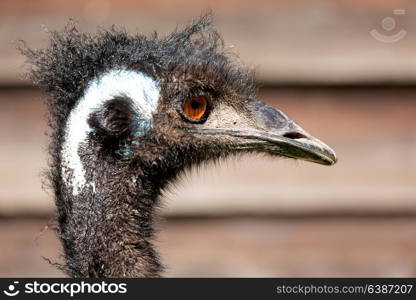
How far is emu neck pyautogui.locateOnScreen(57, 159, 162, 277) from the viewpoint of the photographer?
2.50 m

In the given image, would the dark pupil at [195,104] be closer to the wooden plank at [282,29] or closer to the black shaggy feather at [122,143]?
the black shaggy feather at [122,143]

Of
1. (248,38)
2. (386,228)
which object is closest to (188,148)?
(248,38)

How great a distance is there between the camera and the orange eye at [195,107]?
2.61 meters

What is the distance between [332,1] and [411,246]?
3.46ft

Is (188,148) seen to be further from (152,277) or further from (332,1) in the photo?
(332,1)

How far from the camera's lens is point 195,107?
2.62 metres

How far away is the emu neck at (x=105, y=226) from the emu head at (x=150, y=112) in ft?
0.07

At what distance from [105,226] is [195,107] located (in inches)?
14.9

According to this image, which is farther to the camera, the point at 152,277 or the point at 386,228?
the point at 386,228

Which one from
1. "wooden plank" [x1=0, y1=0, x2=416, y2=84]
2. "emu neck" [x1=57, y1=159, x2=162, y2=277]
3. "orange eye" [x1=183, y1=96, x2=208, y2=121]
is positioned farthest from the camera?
"wooden plank" [x1=0, y1=0, x2=416, y2=84]

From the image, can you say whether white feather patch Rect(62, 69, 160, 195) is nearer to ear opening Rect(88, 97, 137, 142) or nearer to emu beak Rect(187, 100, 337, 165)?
ear opening Rect(88, 97, 137, 142)

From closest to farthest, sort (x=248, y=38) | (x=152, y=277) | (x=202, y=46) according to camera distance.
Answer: (x=152, y=277) < (x=202, y=46) < (x=248, y=38)

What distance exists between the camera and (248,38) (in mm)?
4039

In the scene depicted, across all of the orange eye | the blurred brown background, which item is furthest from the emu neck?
the blurred brown background
